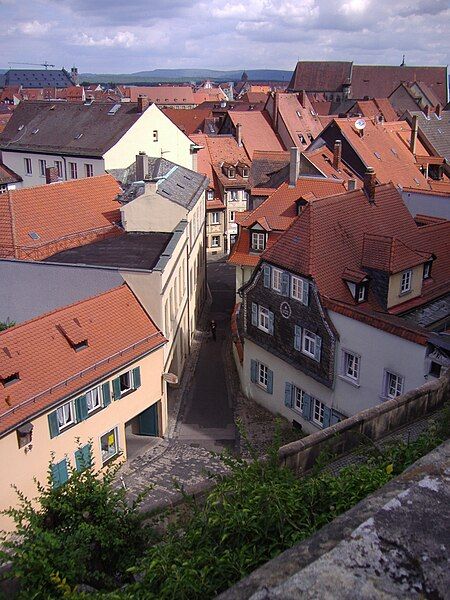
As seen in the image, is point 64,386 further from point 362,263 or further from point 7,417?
point 362,263

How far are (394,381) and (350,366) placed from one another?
7.22 feet

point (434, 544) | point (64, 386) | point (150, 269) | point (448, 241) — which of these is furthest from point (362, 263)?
→ point (434, 544)

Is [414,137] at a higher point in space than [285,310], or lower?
higher

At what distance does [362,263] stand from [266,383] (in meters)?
7.70

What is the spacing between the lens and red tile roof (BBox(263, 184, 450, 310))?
2645 cm

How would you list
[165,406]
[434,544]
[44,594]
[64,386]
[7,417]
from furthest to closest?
1. [165,406]
2. [64,386]
3. [7,417]
4. [44,594]
5. [434,544]

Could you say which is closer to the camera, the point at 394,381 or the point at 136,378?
the point at 394,381

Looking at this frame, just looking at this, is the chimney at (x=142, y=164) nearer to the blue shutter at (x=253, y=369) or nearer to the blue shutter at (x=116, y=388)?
the blue shutter at (x=253, y=369)

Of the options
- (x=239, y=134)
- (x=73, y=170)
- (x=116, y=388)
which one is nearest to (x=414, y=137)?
(x=239, y=134)

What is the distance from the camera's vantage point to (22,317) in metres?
29.5

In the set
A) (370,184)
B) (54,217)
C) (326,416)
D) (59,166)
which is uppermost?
(370,184)

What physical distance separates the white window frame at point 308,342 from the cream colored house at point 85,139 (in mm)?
27806

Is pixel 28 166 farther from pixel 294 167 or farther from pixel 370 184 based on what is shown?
pixel 370 184

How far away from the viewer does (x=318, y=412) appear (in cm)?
2758
